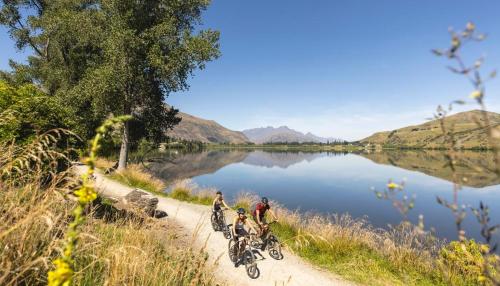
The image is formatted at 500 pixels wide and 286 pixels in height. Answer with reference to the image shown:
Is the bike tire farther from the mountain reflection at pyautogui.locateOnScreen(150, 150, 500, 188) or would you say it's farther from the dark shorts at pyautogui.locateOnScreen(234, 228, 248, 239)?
the mountain reflection at pyautogui.locateOnScreen(150, 150, 500, 188)

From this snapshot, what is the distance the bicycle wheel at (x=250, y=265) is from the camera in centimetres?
1196

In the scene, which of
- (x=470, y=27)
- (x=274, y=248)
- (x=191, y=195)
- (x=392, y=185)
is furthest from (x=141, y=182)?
(x=470, y=27)

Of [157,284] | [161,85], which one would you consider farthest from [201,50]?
[157,284]

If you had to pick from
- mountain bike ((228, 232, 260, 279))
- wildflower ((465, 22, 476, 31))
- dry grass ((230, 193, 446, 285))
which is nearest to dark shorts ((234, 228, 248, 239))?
mountain bike ((228, 232, 260, 279))

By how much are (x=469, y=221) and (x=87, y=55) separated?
44.9 m

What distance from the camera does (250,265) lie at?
1206 centimetres

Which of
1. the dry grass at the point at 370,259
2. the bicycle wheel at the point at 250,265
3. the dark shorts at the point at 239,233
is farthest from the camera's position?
the dark shorts at the point at 239,233

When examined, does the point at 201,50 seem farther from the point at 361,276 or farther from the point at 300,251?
the point at 361,276

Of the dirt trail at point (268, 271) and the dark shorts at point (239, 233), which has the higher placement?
the dark shorts at point (239, 233)

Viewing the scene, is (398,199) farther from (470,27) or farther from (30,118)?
(30,118)

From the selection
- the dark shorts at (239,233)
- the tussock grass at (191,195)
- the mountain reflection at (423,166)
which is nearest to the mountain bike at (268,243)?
the dark shorts at (239,233)

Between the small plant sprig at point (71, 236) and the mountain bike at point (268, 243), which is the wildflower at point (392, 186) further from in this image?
the mountain bike at point (268, 243)

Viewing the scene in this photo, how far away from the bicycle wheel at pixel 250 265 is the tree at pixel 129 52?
2007cm

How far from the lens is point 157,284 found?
522 centimetres
